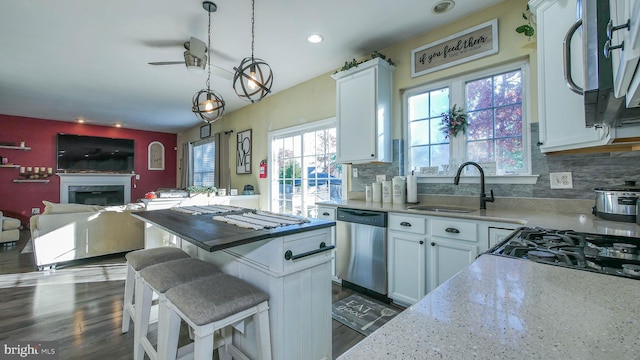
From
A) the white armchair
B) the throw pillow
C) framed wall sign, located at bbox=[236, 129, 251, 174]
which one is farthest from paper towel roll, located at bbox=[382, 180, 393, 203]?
the white armchair

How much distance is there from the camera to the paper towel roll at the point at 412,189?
274cm

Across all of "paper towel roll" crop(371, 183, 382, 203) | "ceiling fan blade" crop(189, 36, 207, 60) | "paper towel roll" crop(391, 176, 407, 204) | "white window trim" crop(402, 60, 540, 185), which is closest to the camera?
"white window trim" crop(402, 60, 540, 185)

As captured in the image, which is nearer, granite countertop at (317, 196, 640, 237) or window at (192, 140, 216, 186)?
granite countertop at (317, 196, 640, 237)

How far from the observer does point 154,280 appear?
153 centimetres

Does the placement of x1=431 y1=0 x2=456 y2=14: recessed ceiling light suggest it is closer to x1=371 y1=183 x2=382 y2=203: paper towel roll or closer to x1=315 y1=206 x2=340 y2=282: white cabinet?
x1=371 y1=183 x2=382 y2=203: paper towel roll

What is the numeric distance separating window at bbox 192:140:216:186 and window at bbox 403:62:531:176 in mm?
4695

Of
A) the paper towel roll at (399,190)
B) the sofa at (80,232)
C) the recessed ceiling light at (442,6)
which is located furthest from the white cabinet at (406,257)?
the sofa at (80,232)

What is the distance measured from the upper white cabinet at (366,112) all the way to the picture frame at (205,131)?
14.4 feet

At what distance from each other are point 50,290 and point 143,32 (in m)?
2.83

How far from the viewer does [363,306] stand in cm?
250

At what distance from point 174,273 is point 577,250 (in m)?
1.87

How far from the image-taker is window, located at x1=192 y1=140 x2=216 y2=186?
6539 millimetres

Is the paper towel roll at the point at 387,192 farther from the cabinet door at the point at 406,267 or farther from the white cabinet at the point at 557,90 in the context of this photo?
the white cabinet at the point at 557,90

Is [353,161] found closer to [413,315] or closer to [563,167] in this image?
[563,167]
